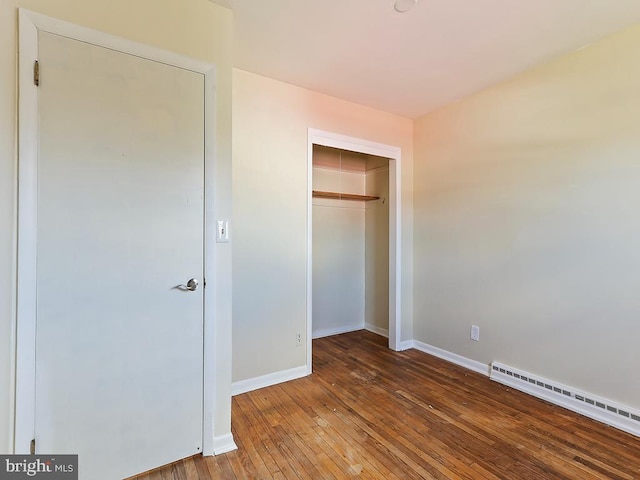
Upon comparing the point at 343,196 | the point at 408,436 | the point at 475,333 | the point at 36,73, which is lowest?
the point at 408,436

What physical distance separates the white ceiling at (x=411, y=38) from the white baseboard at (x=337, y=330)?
2.79 metres

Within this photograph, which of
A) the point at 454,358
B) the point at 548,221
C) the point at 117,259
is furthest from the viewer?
the point at 454,358

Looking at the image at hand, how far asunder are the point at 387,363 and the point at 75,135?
2.96m

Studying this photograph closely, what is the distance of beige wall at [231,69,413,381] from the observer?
8.04 feet

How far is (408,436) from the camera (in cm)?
188

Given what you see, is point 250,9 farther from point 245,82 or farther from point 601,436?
point 601,436

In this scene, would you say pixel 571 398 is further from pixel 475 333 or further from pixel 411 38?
pixel 411 38

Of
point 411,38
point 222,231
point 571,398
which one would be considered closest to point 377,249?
point 571,398

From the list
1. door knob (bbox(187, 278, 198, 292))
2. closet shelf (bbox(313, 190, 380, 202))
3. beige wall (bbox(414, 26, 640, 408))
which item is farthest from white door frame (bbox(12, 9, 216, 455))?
beige wall (bbox(414, 26, 640, 408))

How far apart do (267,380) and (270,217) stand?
1388mm

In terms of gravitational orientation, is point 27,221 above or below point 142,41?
below

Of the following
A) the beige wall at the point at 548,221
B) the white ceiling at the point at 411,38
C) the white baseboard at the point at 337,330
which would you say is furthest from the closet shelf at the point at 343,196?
the white baseboard at the point at 337,330

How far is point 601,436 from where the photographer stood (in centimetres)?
187

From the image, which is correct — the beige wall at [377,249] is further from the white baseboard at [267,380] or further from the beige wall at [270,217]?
the white baseboard at [267,380]
